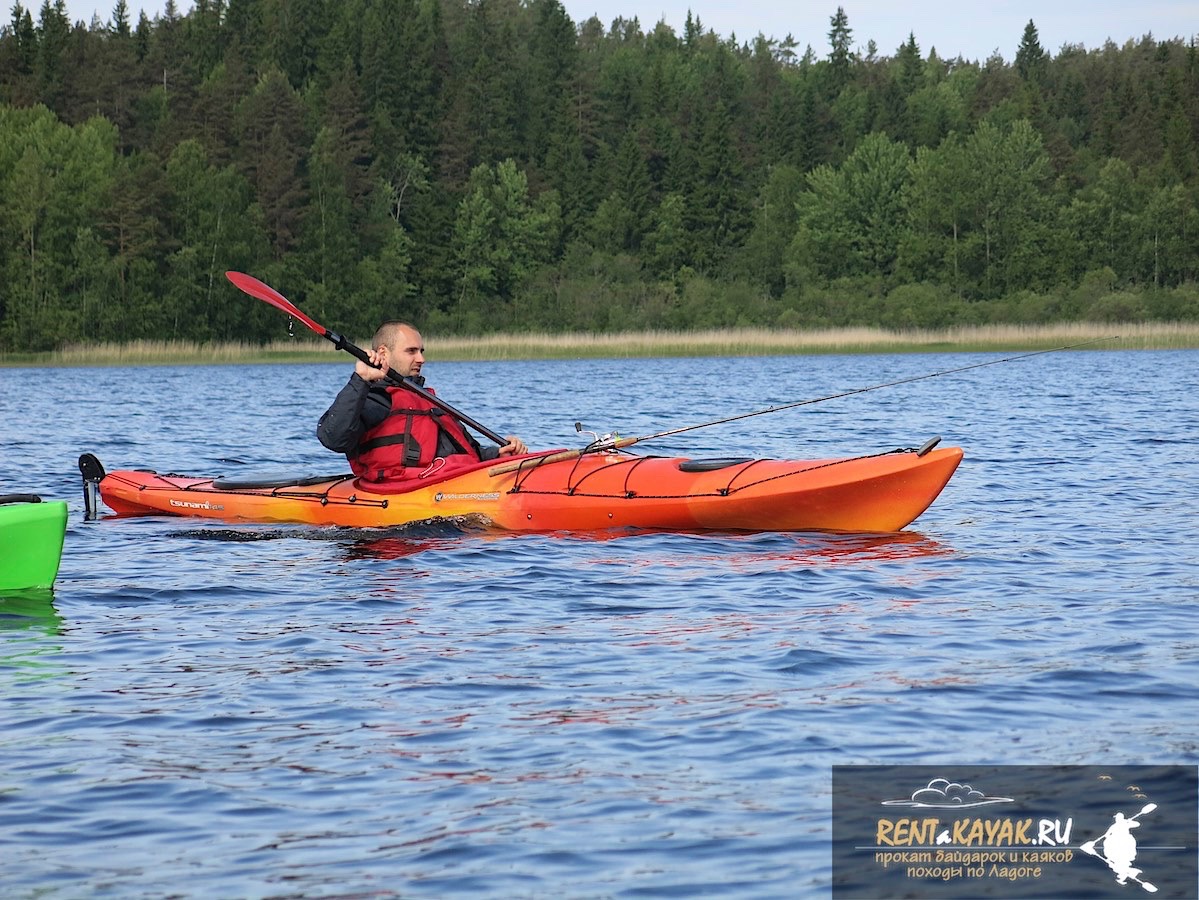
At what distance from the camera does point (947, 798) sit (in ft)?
13.8

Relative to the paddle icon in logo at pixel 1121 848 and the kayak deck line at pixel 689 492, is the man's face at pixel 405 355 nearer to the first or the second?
the kayak deck line at pixel 689 492

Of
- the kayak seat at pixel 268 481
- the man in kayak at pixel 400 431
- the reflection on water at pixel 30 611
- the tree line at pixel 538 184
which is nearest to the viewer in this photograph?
the reflection on water at pixel 30 611

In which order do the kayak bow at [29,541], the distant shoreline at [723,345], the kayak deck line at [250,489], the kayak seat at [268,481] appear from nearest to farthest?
the kayak bow at [29,541], the kayak deck line at [250,489], the kayak seat at [268,481], the distant shoreline at [723,345]

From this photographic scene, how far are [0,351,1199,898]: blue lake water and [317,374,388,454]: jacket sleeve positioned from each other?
58cm

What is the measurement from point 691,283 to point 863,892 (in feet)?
187

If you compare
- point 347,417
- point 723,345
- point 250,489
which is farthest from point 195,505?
point 723,345

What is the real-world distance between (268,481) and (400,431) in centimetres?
113

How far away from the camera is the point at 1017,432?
53.0ft

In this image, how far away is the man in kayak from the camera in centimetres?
868

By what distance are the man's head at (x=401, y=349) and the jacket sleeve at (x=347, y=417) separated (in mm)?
241

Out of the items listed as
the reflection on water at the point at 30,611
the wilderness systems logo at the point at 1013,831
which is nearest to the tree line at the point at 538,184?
the reflection on water at the point at 30,611

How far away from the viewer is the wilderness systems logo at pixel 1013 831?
3764mm

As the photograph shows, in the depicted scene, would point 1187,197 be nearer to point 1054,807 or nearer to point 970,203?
point 970,203

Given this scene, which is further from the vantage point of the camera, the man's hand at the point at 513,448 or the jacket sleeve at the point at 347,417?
the man's hand at the point at 513,448
